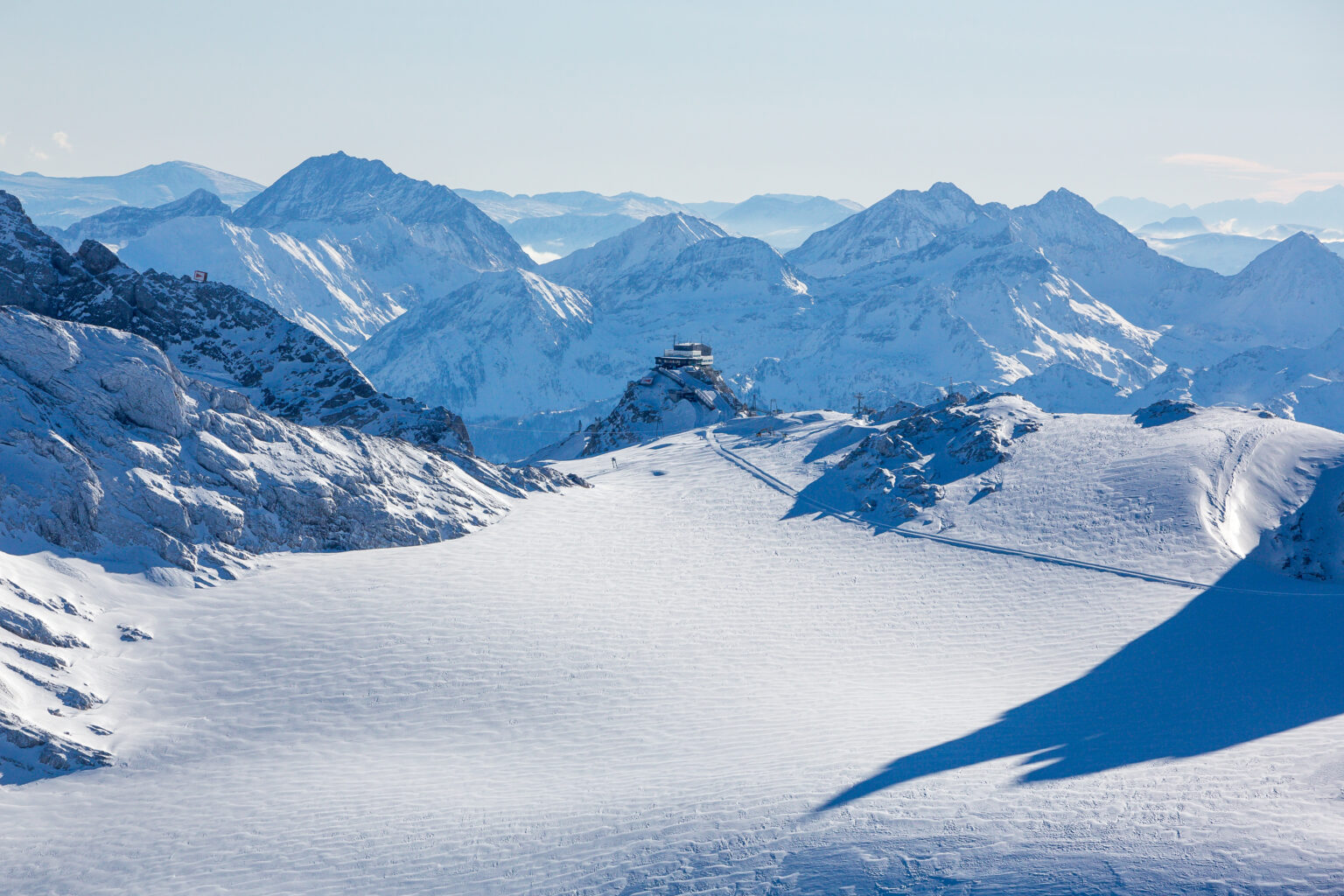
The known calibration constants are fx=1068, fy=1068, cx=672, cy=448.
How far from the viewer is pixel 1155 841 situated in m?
26.8

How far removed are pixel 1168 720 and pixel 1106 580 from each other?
688 inches

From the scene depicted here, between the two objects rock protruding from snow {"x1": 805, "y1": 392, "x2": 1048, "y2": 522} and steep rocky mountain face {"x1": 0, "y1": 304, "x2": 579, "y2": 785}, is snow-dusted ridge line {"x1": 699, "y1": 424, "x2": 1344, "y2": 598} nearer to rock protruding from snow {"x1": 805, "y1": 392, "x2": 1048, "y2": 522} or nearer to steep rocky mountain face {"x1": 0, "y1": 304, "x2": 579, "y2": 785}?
rock protruding from snow {"x1": 805, "y1": 392, "x2": 1048, "y2": 522}

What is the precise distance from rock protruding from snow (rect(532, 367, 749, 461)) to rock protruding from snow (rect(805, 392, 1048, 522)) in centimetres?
3652

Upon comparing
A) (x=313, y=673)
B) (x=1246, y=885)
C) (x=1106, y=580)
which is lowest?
(x=313, y=673)

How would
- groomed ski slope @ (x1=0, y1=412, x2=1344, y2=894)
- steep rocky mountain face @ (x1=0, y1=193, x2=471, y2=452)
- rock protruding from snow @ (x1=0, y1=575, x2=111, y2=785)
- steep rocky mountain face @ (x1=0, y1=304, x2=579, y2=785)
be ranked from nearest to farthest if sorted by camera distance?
groomed ski slope @ (x1=0, y1=412, x2=1344, y2=894), rock protruding from snow @ (x1=0, y1=575, x2=111, y2=785), steep rocky mountain face @ (x1=0, y1=304, x2=579, y2=785), steep rocky mountain face @ (x1=0, y1=193, x2=471, y2=452)

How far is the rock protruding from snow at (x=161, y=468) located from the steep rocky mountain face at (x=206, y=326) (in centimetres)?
3151

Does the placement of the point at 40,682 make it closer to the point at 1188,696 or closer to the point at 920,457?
the point at 1188,696

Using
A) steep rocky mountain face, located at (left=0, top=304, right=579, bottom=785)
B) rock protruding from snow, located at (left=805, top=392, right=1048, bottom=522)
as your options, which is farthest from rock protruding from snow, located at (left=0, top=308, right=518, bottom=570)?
rock protruding from snow, located at (left=805, top=392, right=1048, bottom=522)

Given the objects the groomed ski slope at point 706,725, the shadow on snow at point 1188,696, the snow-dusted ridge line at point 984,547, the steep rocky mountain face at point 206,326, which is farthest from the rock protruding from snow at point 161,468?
the steep rocky mountain face at point 206,326

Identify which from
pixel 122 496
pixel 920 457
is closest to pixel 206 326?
pixel 122 496

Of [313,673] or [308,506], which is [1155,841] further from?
[308,506]

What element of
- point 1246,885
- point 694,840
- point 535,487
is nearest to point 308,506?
point 535,487

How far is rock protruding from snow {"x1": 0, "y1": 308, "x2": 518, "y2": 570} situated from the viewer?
141ft

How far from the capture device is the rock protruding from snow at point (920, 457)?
68.5 m
